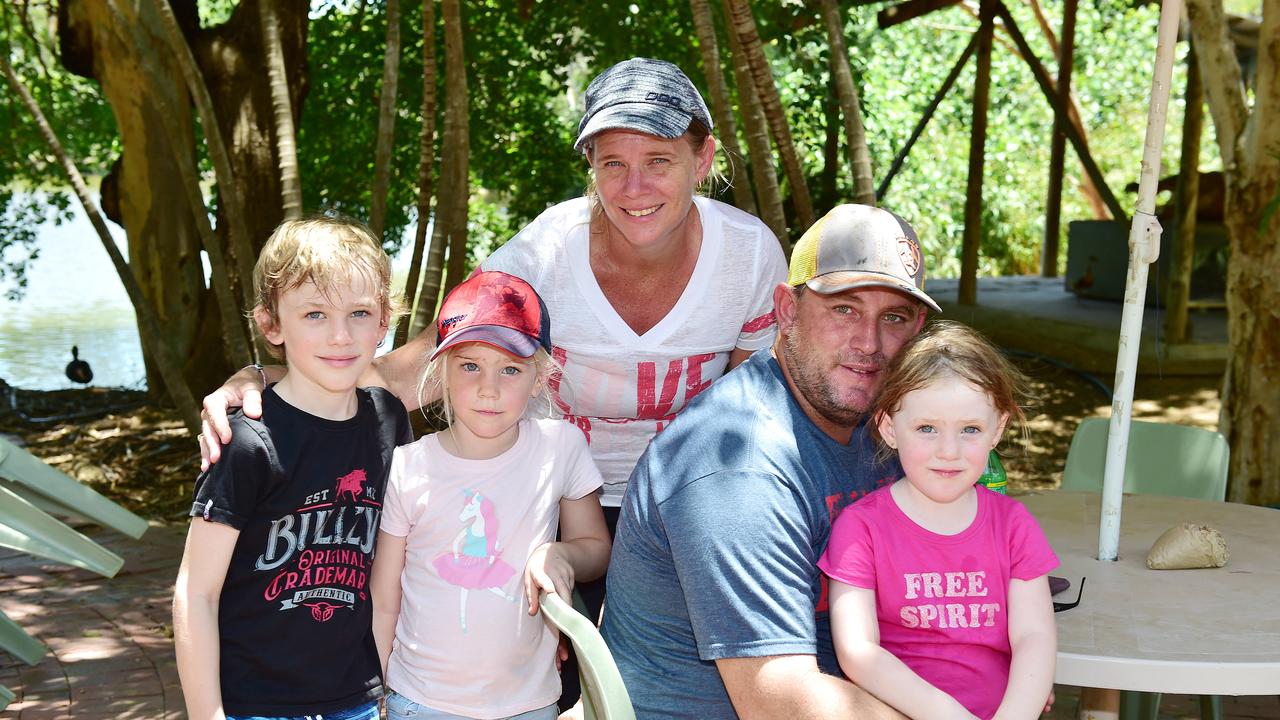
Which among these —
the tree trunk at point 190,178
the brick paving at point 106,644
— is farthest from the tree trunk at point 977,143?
the brick paving at point 106,644

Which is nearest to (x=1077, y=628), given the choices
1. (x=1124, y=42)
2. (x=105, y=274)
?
(x=1124, y=42)

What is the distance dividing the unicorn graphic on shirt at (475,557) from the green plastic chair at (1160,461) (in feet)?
6.79

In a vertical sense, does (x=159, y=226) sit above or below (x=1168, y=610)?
above

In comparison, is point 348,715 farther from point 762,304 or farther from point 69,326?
point 69,326

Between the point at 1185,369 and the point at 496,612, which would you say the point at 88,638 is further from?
the point at 1185,369

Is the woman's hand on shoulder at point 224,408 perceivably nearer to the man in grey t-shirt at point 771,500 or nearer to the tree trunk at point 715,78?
the man in grey t-shirt at point 771,500

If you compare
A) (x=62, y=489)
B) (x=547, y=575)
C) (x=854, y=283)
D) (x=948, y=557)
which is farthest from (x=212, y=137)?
(x=948, y=557)

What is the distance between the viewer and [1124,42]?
61.3ft

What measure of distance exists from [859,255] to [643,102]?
0.66 meters

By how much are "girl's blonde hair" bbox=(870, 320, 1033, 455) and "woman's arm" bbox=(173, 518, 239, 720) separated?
1.19 metres

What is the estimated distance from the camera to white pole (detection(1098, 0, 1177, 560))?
2.57 meters

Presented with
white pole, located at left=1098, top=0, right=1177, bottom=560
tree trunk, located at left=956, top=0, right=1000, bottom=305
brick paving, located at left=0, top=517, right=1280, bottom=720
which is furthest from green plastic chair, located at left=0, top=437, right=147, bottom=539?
tree trunk, located at left=956, top=0, right=1000, bottom=305

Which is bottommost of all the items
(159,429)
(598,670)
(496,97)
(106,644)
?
(106,644)

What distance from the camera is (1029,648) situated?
2068 millimetres
